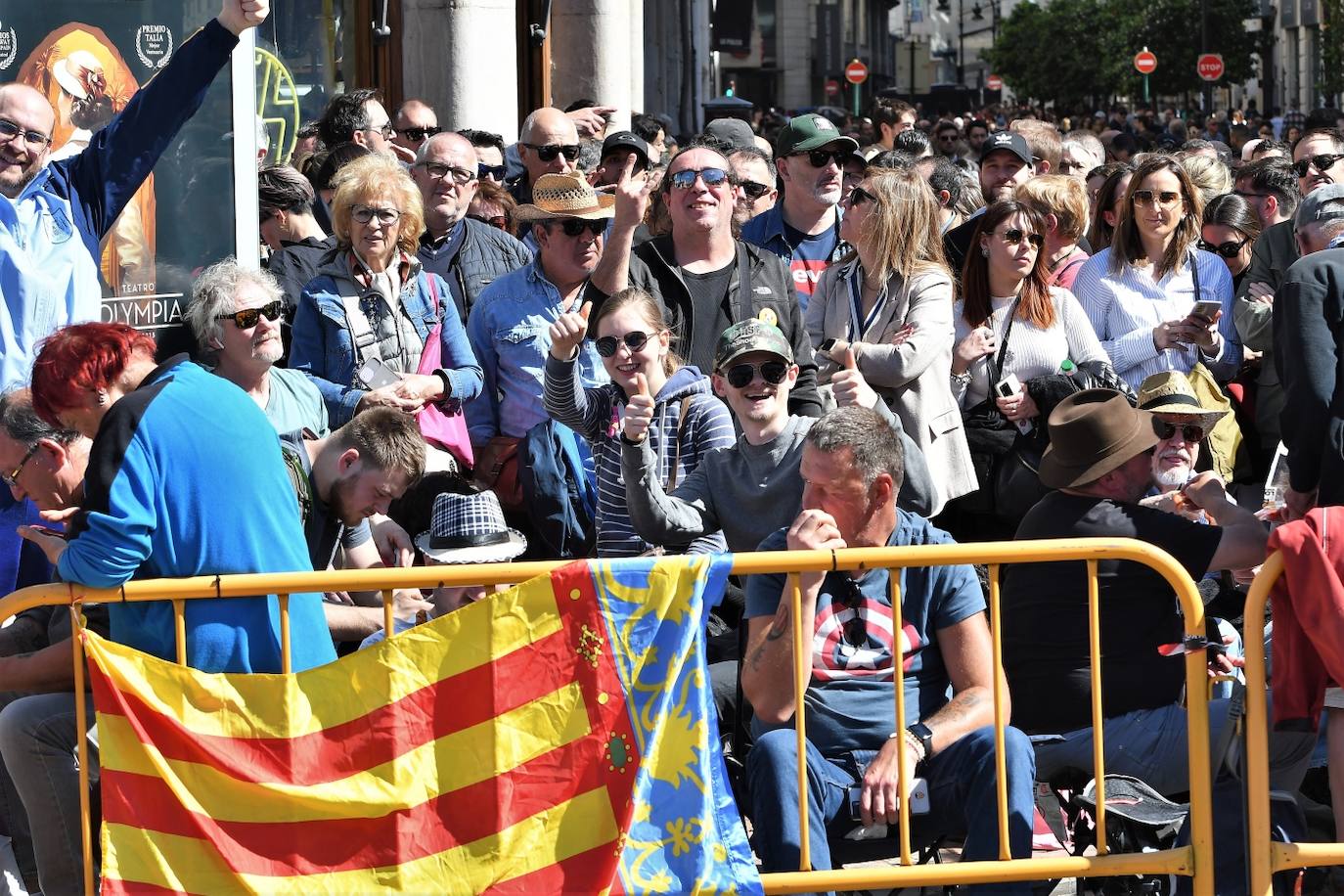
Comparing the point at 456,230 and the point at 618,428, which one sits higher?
the point at 456,230

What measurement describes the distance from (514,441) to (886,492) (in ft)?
8.00

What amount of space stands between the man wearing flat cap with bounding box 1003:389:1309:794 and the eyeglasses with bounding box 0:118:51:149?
335 cm

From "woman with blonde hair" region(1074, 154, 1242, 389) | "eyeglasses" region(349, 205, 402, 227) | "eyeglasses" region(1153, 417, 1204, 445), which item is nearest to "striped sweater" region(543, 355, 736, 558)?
"eyeglasses" region(349, 205, 402, 227)

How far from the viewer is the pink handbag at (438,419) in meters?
6.88

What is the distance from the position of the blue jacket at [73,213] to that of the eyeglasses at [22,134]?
140mm

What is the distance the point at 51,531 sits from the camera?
15.5 feet

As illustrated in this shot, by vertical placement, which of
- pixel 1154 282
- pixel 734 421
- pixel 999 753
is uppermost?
pixel 1154 282

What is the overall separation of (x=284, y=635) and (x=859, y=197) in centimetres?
345

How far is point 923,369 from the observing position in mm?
6801

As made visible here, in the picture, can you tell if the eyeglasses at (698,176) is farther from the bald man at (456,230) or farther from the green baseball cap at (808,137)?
the bald man at (456,230)

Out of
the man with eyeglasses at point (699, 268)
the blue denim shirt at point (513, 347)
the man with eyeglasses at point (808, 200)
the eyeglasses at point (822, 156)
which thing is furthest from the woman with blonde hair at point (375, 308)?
the eyeglasses at point (822, 156)

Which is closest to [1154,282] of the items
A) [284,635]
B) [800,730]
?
[800,730]

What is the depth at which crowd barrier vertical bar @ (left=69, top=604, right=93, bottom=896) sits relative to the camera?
441cm

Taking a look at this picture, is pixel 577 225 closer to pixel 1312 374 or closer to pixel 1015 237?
pixel 1015 237
